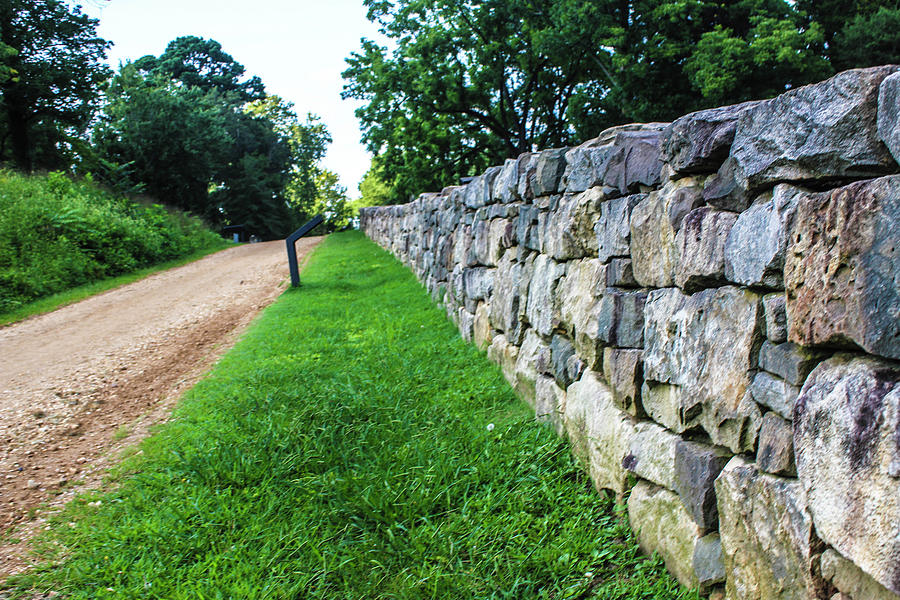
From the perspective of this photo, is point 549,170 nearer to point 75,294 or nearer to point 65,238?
point 75,294

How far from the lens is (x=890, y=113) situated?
145cm

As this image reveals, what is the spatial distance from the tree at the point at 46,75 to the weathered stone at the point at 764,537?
2349 centimetres

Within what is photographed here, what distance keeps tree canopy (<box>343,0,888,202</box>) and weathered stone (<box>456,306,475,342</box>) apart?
1500cm

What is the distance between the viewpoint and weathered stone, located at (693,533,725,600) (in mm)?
2197

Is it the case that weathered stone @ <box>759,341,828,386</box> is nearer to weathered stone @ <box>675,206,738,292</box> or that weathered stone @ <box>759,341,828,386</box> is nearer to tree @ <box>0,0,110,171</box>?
weathered stone @ <box>675,206,738,292</box>

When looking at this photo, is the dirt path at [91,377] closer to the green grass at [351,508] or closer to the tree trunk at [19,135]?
the green grass at [351,508]

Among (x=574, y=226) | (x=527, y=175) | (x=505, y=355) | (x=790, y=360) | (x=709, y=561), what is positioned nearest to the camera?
(x=790, y=360)

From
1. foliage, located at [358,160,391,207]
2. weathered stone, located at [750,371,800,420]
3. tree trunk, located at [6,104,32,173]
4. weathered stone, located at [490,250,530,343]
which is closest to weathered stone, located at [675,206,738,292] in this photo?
weathered stone, located at [750,371,800,420]

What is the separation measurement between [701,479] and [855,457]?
2.61 feet

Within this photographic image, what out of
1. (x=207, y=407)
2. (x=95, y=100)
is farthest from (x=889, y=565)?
(x=95, y=100)

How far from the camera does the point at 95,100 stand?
23547 mm

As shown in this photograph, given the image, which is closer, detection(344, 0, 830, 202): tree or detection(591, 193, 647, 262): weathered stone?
detection(591, 193, 647, 262): weathered stone

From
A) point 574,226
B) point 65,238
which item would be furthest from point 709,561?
point 65,238

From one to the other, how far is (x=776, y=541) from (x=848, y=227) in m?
0.96
